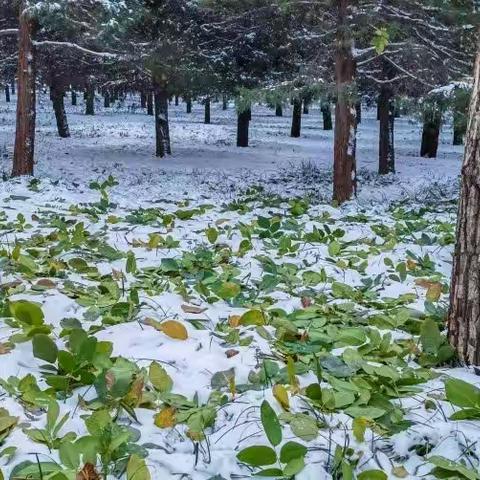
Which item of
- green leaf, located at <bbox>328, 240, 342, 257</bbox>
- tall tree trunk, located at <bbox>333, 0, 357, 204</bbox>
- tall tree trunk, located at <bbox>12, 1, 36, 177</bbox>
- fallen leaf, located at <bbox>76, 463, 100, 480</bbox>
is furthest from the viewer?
tall tree trunk, located at <bbox>12, 1, 36, 177</bbox>

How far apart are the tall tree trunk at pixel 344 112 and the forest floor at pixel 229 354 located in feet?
12.5

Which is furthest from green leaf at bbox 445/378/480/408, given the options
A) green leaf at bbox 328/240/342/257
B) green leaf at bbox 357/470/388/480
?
green leaf at bbox 328/240/342/257

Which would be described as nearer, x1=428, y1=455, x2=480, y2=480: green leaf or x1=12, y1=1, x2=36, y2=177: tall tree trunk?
x1=428, y1=455, x2=480, y2=480: green leaf

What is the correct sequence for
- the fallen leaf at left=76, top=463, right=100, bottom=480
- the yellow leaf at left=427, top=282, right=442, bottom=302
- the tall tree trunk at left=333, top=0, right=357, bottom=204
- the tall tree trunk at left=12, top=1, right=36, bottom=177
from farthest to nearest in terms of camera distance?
the tall tree trunk at left=12, top=1, right=36, bottom=177 < the tall tree trunk at left=333, top=0, right=357, bottom=204 < the yellow leaf at left=427, top=282, right=442, bottom=302 < the fallen leaf at left=76, top=463, right=100, bottom=480

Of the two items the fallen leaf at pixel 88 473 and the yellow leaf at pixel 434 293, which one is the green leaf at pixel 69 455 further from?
the yellow leaf at pixel 434 293

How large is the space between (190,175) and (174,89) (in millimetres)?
2639

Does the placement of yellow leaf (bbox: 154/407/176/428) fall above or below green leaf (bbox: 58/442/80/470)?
below

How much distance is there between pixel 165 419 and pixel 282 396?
0.55 m

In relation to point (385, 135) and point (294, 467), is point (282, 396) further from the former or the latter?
point (385, 135)

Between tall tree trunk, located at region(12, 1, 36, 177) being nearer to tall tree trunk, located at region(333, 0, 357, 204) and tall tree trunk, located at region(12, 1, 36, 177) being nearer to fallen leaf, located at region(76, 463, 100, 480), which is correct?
tall tree trunk, located at region(333, 0, 357, 204)

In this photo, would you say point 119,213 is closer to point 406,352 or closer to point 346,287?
point 346,287

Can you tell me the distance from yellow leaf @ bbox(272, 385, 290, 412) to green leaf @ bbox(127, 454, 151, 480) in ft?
2.42

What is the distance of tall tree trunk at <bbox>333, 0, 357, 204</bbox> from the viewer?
35.1 ft

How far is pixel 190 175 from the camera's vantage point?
1628cm
